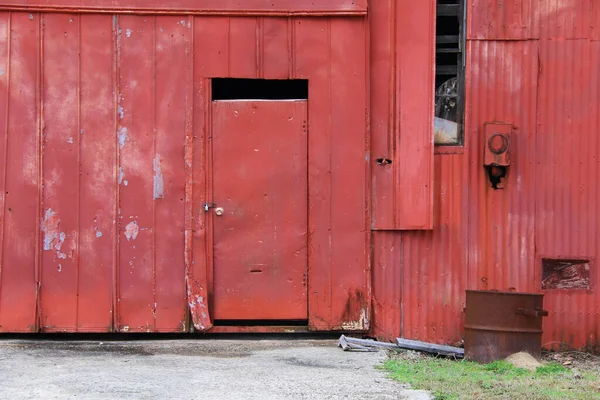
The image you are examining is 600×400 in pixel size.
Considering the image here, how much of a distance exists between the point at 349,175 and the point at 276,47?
1.38 m

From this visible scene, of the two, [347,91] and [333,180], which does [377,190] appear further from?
[347,91]

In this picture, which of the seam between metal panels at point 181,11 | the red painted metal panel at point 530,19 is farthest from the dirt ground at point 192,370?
the red painted metal panel at point 530,19

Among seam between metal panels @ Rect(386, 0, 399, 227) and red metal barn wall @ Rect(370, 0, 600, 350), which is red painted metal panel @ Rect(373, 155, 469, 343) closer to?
red metal barn wall @ Rect(370, 0, 600, 350)

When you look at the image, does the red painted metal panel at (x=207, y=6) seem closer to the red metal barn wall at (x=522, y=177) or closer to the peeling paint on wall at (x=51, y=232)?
the red metal barn wall at (x=522, y=177)

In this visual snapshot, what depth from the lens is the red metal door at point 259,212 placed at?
7.84 meters

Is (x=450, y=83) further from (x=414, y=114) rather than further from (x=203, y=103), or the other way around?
(x=203, y=103)

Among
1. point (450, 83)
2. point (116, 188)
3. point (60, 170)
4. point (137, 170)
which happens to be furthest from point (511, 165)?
point (60, 170)

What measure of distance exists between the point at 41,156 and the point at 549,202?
4784 mm

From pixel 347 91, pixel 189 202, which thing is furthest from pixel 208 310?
pixel 347 91

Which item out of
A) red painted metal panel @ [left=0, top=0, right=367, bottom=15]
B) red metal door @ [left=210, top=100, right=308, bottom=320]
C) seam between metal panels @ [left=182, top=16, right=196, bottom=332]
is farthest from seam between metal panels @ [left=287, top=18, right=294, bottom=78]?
seam between metal panels @ [left=182, top=16, right=196, bottom=332]

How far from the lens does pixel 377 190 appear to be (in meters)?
7.94

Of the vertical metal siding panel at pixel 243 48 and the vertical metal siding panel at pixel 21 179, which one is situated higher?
the vertical metal siding panel at pixel 243 48

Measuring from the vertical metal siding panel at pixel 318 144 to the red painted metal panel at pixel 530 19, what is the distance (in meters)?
1.44

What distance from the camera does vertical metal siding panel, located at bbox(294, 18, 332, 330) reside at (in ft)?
25.8
